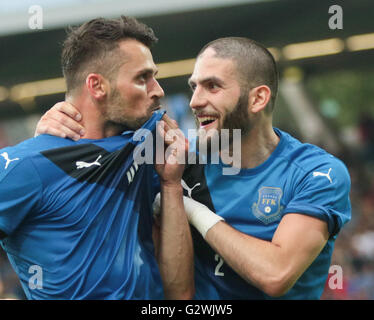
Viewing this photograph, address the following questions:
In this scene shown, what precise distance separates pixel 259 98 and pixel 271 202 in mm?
622

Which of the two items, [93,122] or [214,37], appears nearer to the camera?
[93,122]

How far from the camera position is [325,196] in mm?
2895

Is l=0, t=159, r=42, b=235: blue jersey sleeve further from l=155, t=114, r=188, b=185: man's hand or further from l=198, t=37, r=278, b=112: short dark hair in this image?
l=198, t=37, r=278, b=112: short dark hair

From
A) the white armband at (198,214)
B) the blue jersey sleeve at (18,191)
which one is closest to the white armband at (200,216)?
the white armband at (198,214)

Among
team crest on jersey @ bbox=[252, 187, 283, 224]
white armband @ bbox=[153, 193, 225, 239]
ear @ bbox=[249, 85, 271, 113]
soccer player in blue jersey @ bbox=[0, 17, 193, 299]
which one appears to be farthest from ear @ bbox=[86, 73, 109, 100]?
team crest on jersey @ bbox=[252, 187, 283, 224]

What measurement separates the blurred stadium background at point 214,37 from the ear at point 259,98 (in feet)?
15.8

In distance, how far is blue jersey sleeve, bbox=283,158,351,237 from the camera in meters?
2.84

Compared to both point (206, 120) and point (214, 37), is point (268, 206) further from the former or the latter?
point (214, 37)

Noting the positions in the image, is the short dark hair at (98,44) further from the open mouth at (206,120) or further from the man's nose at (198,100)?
the open mouth at (206,120)

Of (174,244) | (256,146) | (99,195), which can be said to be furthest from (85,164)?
(256,146)

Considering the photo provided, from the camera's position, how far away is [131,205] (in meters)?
2.77

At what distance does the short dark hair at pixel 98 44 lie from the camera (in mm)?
2977

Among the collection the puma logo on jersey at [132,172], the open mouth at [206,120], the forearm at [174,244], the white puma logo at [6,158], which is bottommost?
the forearm at [174,244]

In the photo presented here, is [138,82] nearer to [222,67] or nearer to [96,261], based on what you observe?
[222,67]
